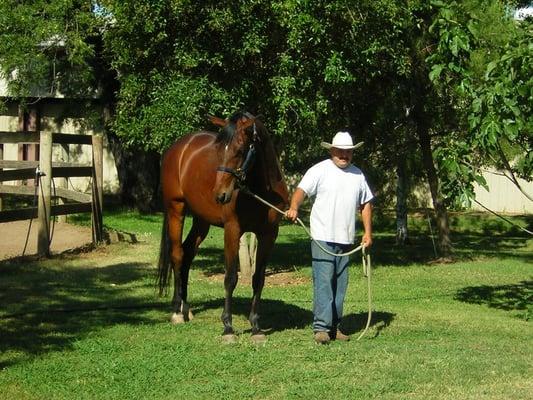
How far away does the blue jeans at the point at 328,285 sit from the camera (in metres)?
8.83

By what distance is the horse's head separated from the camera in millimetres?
8703

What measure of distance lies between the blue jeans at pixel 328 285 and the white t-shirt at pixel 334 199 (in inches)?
4.7

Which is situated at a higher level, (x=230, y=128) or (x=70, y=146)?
(x=70, y=146)

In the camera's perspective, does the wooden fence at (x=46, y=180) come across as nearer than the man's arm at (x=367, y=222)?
No

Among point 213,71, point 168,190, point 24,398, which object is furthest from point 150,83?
point 24,398

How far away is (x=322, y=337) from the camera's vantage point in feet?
28.7

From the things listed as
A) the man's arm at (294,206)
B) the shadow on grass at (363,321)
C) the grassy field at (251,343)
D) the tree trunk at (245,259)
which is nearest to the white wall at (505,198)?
the grassy field at (251,343)

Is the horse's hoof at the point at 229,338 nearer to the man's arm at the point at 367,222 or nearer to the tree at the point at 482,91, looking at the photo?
the man's arm at the point at 367,222

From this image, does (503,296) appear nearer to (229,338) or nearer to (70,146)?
(229,338)

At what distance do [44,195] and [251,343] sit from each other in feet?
25.2

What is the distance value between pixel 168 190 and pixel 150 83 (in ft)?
11.5

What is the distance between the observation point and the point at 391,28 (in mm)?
14156

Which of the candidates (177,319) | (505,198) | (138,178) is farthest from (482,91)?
(505,198)

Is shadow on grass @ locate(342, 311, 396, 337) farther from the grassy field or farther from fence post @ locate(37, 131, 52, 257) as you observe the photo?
fence post @ locate(37, 131, 52, 257)
